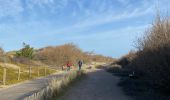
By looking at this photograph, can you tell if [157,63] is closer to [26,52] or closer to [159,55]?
[159,55]

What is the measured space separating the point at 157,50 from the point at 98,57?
129 meters

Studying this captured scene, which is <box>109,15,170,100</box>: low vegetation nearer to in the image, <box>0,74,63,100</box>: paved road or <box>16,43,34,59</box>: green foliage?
<box>0,74,63,100</box>: paved road

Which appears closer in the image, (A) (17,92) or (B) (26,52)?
(A) (17,92)

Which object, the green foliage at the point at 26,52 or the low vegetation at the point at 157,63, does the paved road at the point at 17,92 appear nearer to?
the low vegetation at the point at 157,63

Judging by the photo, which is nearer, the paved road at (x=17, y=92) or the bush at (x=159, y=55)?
the bush at (x=159, y=55)

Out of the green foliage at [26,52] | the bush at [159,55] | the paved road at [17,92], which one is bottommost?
the paved road at [17,92]

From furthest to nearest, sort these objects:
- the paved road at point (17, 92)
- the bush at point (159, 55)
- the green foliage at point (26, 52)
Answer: the green foliage at point (26, 52), the paved road at point (17, 92), the bush at point (159, 55)

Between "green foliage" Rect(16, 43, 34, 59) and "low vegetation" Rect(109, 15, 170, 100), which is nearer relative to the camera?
"low vegetation" Rect(109, 15, 170, 100)

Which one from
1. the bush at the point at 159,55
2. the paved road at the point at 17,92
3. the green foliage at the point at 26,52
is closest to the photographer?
the bush at the point at 159,55

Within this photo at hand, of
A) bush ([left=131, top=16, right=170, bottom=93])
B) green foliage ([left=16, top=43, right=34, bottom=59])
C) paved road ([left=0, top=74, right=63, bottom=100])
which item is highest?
green foliage ([left=16, top=43, right=34, bottom=59])

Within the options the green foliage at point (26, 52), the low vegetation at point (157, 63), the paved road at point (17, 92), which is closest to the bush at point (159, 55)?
the low vegetation at point (157, 63)

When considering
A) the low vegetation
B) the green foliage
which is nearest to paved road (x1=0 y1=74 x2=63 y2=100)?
the low vegetation

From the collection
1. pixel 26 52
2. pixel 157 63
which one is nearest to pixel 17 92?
pixel 157 63

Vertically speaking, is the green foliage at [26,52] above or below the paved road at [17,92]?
above
